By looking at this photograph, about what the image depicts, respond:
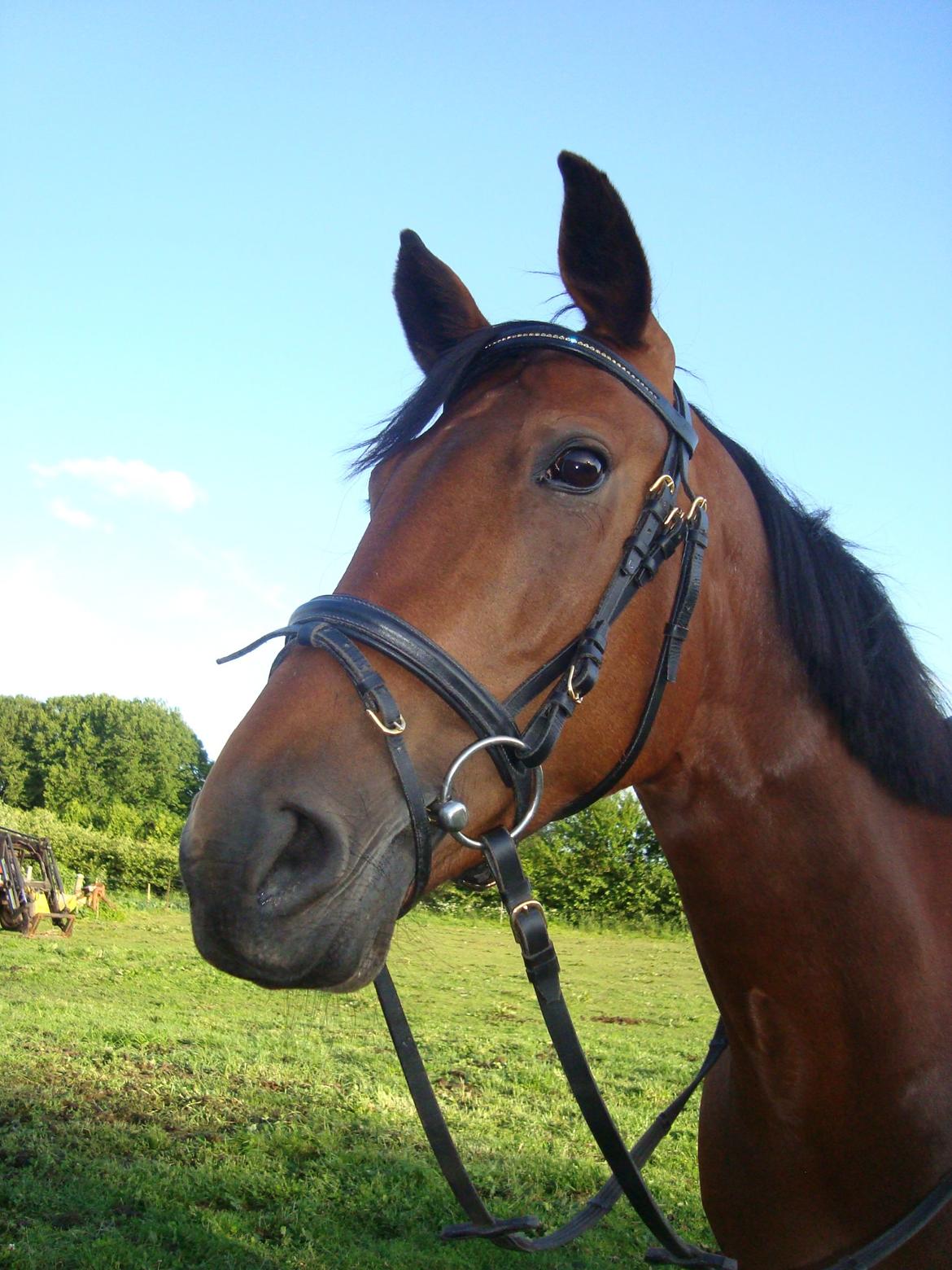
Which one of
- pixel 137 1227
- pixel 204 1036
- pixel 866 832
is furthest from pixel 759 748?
pixel 204 1036

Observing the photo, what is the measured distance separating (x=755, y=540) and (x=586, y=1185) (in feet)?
16.0

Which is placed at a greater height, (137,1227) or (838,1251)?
(838,1251)

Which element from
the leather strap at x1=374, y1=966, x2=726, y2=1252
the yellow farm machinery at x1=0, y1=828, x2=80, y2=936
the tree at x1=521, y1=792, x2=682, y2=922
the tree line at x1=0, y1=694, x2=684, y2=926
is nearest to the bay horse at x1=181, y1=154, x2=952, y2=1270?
the leather strap at x1=374, y1=966, x2=726, y2=1252

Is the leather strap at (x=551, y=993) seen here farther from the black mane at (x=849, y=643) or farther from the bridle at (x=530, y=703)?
the black mane at (x=849, y=643)

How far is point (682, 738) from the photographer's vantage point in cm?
215

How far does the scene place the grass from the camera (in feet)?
15.0

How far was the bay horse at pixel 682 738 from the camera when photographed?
5.34ft

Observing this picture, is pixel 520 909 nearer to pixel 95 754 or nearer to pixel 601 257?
pixel 601 257

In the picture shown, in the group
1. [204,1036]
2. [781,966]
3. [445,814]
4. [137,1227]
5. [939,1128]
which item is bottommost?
[204,1036]

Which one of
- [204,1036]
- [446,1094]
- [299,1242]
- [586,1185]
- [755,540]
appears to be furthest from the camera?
[204,1036]

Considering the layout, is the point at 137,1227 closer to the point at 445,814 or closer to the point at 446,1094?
the point at 446,1094

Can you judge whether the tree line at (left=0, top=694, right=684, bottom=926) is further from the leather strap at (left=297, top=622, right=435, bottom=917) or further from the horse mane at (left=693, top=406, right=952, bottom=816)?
the leather strap at (left=297, top=622, right=435, bottom=917)

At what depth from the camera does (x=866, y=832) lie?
2.17 metres

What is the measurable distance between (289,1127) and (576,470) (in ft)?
18.9
